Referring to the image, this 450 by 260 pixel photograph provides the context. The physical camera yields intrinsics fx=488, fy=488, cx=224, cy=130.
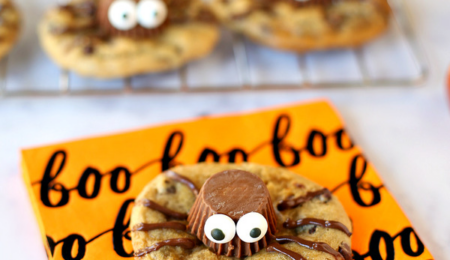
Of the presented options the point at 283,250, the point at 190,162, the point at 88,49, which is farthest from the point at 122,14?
the point at 283,250

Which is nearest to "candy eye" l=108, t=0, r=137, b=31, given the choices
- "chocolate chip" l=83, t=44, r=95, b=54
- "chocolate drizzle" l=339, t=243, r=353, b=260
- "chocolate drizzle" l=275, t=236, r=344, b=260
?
"chocolate chip" l=83, t=44, r=95, b=54

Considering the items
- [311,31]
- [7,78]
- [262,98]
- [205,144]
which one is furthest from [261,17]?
[7,78]

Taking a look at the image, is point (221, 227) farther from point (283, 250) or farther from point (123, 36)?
point (123, 36)

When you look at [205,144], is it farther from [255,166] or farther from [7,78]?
[7,78]

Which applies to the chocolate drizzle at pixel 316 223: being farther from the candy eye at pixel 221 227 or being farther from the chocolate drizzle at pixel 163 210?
the chocolate drizzle at pixel 163 210

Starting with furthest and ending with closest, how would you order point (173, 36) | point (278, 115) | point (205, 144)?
point (173, 36)
point (278, 115)
point (205, 144)

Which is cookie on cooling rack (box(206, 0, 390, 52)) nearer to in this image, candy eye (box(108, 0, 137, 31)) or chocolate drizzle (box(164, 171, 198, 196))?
candy eye (box(108, 0, 137, 31))
